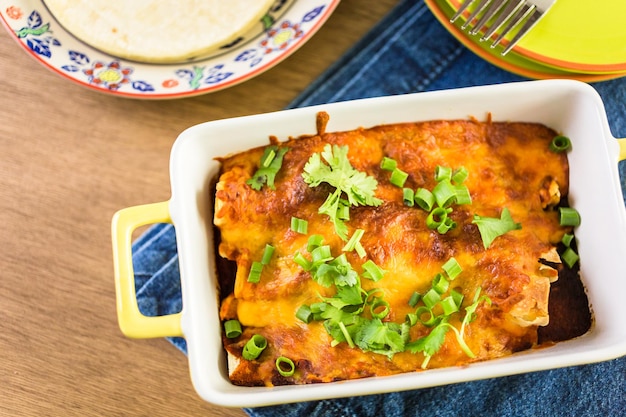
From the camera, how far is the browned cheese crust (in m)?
1.43

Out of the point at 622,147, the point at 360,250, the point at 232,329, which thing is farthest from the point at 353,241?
the point at 622,147

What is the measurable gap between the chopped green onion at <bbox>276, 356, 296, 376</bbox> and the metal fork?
90 cm

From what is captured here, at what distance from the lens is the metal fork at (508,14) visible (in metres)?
1.48

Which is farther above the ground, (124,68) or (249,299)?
(124,68)

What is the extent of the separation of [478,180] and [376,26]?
0.58 metres

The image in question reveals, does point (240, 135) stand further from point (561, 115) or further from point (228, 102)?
point (561, 115)

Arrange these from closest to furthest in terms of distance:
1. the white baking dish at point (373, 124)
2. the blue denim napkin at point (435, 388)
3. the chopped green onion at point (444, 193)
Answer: the white baking dish at point (373, 124)
the chopped green onion at point (444, 193)
the blue denim napkin at point (435, 388)

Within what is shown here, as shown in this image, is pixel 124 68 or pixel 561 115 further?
pixel 124 68

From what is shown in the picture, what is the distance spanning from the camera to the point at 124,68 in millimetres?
1716

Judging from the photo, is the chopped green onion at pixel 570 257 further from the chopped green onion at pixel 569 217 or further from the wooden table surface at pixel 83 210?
the wooden table surface at pixel 83 210

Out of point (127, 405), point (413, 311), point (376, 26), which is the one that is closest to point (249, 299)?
point (413, 311)

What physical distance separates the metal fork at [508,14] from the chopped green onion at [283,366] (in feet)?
2.95

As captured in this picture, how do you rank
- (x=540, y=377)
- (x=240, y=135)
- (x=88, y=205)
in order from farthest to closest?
(x=88, y=205), (x=540, y=377), (x=240, y=135)

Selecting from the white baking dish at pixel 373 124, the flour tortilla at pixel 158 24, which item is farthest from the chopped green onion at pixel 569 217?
the flour tortilla at pixel 158 24
